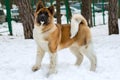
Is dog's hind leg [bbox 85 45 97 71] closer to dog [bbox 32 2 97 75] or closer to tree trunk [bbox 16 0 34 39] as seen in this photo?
dog [bbox 32 2 97 75]

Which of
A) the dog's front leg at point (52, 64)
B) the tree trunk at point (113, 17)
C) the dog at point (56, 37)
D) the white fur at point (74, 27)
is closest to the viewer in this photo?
the dog at point (56, 37)

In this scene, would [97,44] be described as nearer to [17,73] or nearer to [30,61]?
[30,61]

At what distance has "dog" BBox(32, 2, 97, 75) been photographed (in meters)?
6.66

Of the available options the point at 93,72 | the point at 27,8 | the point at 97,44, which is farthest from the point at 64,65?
the point at 27,8

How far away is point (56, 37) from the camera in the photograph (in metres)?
6.79

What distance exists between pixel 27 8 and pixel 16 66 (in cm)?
492

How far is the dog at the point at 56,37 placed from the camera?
6656 mm

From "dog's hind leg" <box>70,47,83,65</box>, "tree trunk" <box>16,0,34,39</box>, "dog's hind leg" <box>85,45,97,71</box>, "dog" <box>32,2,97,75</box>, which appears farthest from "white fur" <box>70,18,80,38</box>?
"tree trunk" <box>16,0,34,39</box>

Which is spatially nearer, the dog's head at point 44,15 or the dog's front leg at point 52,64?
the dog's head at point 44,15

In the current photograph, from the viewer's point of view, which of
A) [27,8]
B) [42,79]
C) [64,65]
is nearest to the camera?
[42,79]

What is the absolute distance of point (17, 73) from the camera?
7.07m

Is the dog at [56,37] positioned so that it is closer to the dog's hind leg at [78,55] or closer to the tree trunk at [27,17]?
the dog's hind leg at [78,55]

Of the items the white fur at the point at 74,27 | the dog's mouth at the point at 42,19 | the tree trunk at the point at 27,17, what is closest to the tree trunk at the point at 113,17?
the tree trunk at the point at 27,17

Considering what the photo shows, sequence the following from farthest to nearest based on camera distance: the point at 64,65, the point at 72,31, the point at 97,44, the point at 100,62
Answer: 1. the point at 97,44
2. the point at 100,62
3. the point at 64,65
4. the point at 72,31
